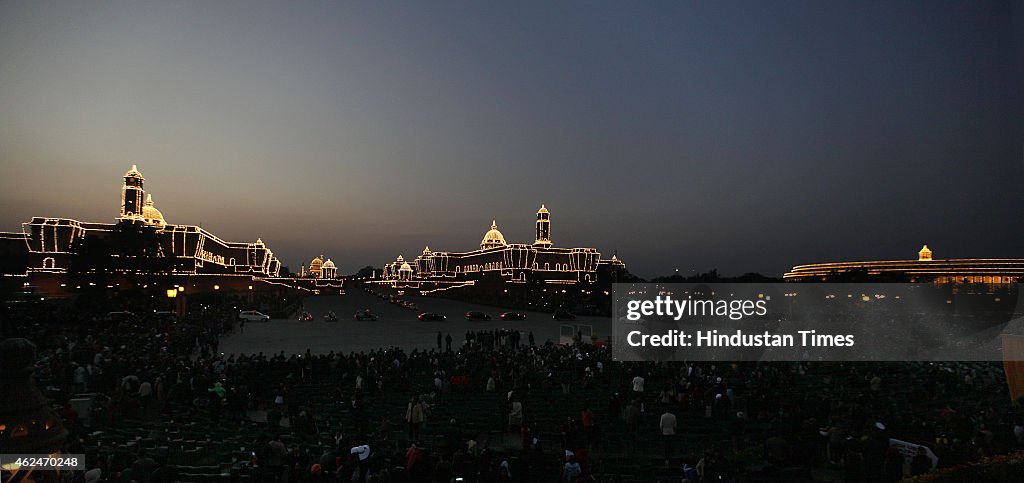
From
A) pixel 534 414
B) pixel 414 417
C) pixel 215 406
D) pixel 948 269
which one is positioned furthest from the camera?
pixel 948 269

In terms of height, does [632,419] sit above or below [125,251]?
below

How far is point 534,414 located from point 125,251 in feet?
182

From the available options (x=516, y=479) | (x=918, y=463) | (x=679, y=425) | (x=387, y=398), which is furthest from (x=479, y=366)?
(x=918, y=463)

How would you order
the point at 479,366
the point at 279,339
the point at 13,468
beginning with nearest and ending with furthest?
the point at 13,468 → the point at 479,366 → the point at 279,339

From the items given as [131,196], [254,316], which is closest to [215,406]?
[254,316]

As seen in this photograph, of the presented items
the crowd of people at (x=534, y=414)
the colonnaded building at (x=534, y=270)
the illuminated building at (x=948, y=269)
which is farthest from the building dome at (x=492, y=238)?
the crowd of people at (x=534, y=414)

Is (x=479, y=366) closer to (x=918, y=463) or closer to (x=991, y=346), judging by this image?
(x=918, y=463)

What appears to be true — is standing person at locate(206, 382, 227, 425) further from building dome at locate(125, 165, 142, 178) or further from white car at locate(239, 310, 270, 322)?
building dome at locate(125, 165, 142, 178)

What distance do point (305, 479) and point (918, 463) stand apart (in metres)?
7.76

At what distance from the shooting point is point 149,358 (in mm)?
18453

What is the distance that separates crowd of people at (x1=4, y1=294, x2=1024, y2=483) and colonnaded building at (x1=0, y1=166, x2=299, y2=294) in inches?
1522

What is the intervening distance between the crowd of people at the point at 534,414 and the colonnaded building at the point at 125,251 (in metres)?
38.7

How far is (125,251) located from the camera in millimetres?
56906

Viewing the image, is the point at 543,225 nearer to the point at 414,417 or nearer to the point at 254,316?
the point at 254,316
